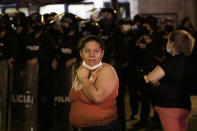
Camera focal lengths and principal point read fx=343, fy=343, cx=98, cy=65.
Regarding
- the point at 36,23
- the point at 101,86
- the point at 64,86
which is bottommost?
the point at 64,86

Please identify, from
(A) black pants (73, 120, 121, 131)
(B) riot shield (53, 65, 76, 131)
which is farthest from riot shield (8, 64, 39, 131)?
(A) black pants (73, 120, 121, 131)

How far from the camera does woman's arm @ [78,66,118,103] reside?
9.04ft

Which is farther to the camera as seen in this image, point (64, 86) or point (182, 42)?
point (64, 86)

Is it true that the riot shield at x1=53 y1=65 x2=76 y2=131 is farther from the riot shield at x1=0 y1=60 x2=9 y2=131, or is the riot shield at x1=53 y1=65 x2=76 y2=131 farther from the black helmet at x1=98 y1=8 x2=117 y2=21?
the black helmet at x1=98 y1=8 x2=117 y2=21

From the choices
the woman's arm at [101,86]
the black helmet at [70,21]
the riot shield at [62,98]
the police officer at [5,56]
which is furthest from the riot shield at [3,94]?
the woman's arm at [101,86]

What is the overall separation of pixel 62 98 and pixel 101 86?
302 cm

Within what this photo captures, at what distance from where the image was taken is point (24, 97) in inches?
226

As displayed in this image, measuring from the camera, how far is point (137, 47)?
6957 millimetres

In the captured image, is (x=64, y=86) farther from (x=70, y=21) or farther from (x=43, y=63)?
(x=70, y=21)

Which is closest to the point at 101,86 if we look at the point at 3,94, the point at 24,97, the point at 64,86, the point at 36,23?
the point at 64,86

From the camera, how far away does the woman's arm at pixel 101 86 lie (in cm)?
275

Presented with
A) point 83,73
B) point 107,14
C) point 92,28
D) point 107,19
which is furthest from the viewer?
point 107,14

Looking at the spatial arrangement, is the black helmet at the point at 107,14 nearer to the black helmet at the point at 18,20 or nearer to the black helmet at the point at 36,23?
the black helmet at the point at 36,23

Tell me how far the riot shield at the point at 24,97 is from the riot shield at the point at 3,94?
0.10 meters
